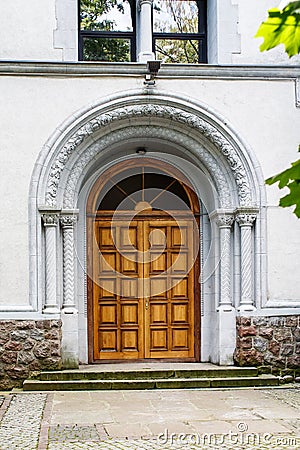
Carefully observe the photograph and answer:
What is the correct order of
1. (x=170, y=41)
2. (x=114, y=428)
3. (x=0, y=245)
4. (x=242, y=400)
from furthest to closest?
(x=170, y=41), (x=0, y=245), (x=242, y=400), (x=114, y=428)

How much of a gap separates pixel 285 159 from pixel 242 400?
310cm

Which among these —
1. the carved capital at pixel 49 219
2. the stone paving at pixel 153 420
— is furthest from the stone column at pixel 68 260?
the stone paving at pixel 153 420

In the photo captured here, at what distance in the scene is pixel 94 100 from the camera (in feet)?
28.5

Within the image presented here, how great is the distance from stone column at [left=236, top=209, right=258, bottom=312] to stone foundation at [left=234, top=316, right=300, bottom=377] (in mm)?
264

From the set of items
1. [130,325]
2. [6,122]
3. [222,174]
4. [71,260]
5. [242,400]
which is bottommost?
[242,400]

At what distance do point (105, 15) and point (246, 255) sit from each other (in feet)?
11.7

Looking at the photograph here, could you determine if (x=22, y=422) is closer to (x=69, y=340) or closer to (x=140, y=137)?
(x=69, y=340)

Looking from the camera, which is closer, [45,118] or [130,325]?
[45,118]

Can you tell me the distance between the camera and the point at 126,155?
9672 millimetres

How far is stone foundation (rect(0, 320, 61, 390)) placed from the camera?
8312 mm

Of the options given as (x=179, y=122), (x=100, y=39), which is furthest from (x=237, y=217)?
(x=100, y=39)

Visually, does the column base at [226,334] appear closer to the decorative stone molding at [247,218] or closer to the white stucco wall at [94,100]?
the white stucco wall at [94,100]

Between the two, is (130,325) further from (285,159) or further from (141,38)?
(141,38)

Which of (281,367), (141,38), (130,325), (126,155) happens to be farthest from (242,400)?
(141,38)
